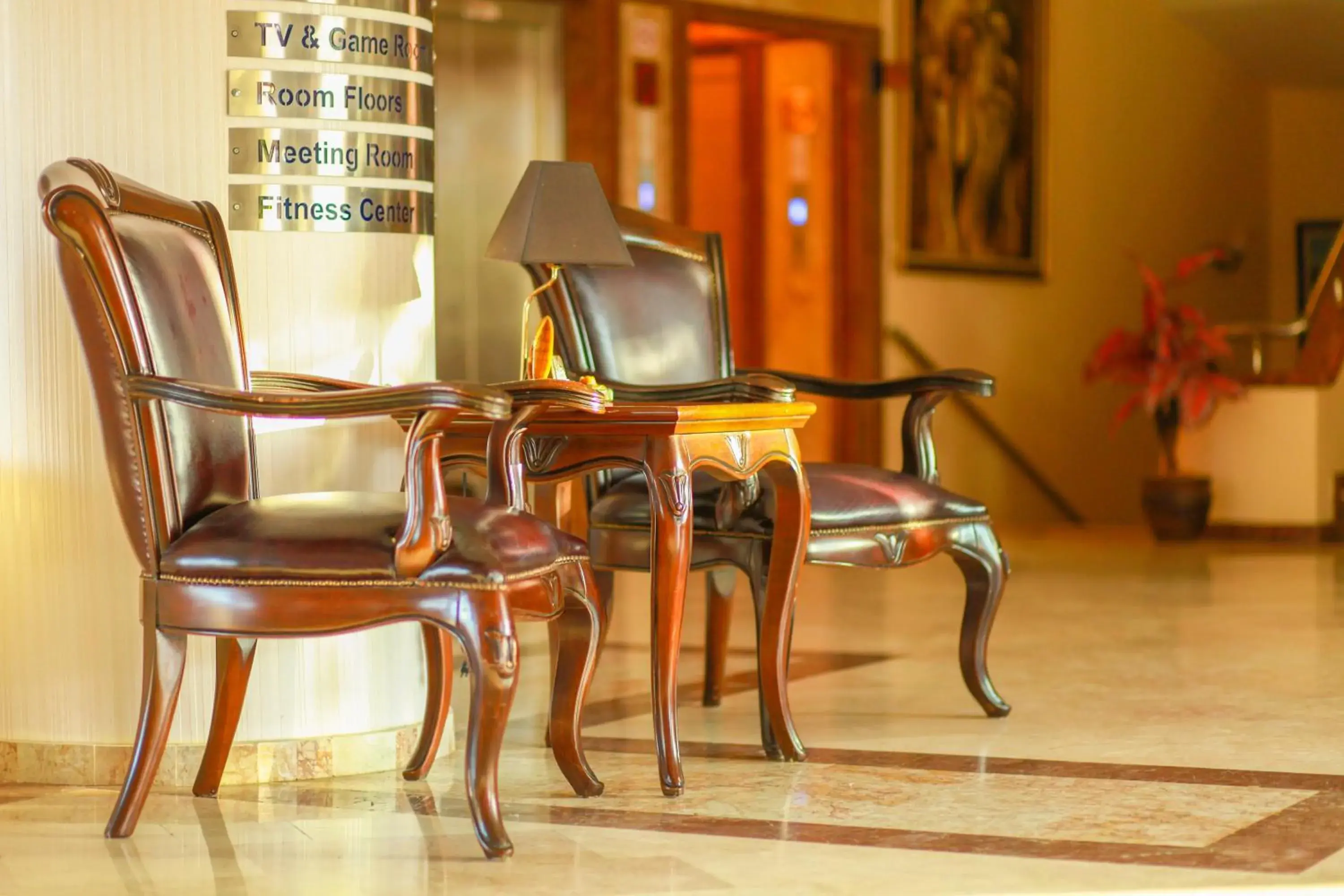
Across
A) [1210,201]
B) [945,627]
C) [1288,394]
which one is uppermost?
[1210,201]

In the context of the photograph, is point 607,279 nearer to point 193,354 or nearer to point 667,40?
point 193,354

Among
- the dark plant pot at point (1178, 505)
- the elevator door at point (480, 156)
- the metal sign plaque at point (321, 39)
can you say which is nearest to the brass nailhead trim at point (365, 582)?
the metal sign plaque at point (321, 39)

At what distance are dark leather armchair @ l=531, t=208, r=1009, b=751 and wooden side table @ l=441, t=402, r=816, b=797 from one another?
0.23 feet

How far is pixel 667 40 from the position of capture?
328 inches

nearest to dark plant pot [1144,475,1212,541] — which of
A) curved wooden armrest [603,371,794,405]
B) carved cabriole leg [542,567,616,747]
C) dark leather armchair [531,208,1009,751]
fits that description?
dark leather armchair [531,208,1009,751]

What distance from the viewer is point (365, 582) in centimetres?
274

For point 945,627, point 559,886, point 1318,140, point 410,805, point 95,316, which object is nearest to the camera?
point 559,886

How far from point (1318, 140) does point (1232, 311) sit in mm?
1626

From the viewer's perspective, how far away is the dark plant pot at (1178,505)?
27.7 ft

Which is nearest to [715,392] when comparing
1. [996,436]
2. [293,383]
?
[293,383]

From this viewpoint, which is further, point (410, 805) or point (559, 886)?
point (410, 805)

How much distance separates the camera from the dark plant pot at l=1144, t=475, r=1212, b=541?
8438mm

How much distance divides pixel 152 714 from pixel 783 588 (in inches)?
46.6

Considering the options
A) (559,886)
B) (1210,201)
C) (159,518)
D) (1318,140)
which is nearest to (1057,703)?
(559,886)
